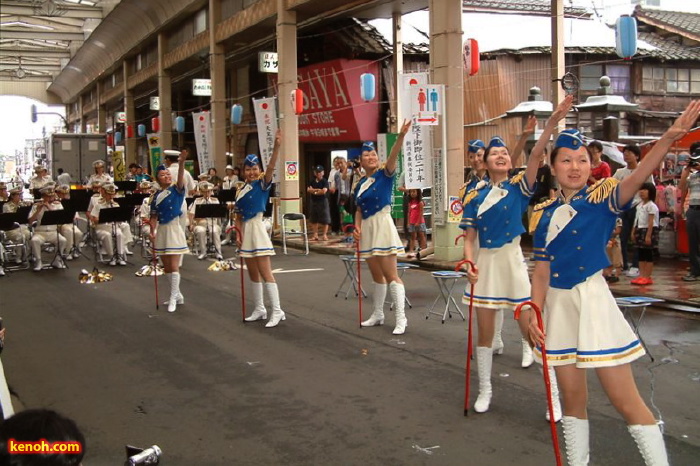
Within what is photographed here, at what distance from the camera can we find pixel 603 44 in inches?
870

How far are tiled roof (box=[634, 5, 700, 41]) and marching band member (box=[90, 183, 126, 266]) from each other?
1877 cm

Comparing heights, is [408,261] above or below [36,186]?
below

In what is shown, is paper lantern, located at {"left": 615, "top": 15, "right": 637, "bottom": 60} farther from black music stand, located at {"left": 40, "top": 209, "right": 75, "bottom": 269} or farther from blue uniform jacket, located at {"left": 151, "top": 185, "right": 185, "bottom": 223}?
black music stand, located at {"left": 40, "top": 209, "right": 75, "bottom": 269}

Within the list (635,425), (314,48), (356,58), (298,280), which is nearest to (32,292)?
(298,280)

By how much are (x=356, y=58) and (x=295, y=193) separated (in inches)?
210

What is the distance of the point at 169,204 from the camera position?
10633 mm

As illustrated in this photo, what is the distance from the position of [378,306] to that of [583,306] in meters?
5.28

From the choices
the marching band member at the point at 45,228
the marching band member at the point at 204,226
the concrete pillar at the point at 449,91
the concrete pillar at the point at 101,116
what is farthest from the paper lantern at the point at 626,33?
the concrete pillar at the point at 101,116

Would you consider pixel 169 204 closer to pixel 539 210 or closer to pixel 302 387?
pixel 302 387

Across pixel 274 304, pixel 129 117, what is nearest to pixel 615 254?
pixel 274 304

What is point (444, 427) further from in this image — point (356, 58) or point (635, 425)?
point (356, 58)

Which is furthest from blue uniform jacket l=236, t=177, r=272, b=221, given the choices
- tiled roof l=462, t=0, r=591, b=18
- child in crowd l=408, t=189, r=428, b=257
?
tiled roof l=462, t=0, r=591, b=18

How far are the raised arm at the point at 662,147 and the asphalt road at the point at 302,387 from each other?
79.5 inches

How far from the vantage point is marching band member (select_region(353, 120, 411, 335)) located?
867 centimetres
